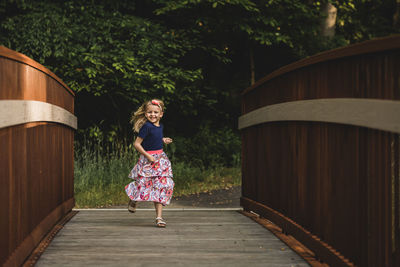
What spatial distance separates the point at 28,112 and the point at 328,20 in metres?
12.4

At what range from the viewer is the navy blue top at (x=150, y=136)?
18.1ft

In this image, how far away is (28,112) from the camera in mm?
3822

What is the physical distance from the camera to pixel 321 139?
147 inches

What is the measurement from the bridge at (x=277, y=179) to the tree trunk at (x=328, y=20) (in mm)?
9637

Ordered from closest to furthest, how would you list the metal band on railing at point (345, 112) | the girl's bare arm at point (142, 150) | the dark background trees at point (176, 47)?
1. the metal band on railing at point (345, 112)
2. the girl's bare arm at point (142, 150)
3. the dark background trees at point (176, 47)

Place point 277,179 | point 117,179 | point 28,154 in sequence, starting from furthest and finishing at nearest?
point 117,179, point 277,179, point 28,154

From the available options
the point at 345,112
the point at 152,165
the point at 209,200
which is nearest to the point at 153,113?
the point at 152,165

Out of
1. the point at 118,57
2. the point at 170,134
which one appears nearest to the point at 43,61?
the point at 118,57

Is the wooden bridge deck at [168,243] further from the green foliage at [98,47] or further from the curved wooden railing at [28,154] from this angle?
the green foliage at [98,47]

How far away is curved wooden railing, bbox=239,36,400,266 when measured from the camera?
106 inches

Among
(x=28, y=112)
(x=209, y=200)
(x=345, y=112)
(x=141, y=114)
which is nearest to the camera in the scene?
(x=345, y=112)

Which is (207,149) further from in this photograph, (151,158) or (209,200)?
(151,158)

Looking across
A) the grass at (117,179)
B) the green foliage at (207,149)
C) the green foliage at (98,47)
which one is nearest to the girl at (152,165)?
the grass at (117,179)

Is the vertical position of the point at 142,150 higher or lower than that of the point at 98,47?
lower
